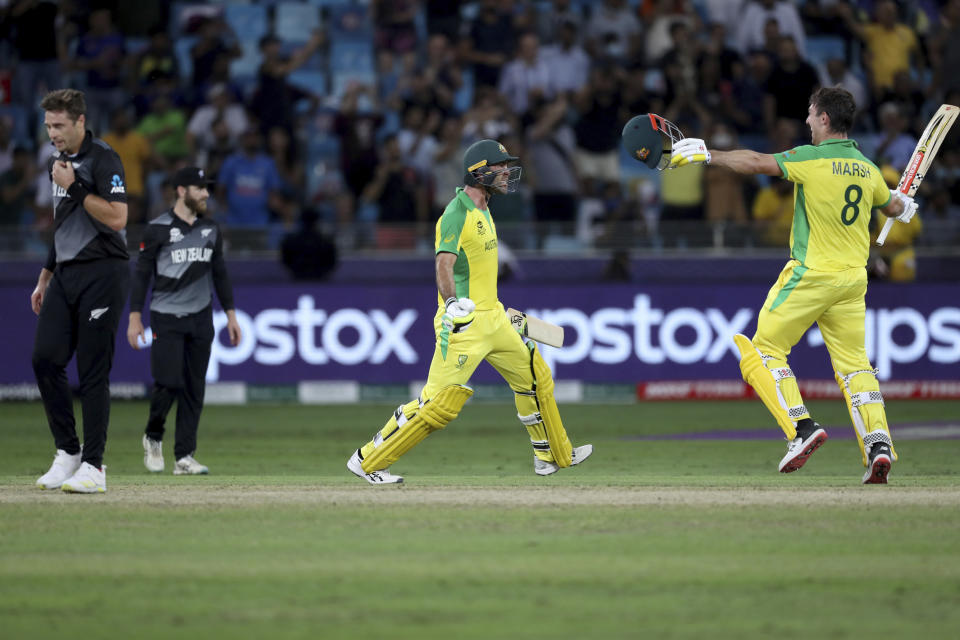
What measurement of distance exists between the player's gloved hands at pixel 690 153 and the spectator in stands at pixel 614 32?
12.5 metres

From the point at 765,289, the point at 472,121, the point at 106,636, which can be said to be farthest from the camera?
the point at 472,121

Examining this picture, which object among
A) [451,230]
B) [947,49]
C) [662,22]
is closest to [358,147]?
[662,22]

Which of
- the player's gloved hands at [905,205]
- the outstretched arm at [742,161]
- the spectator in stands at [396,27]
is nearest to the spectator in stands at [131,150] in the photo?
the spectator in stands at [396,27]

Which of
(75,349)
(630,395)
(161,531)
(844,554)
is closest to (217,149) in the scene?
(630,395)

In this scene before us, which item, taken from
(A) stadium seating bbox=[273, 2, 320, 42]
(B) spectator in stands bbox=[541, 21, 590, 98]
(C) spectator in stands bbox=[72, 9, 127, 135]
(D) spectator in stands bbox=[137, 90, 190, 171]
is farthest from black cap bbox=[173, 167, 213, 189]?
(A) stadium seating bbox=[273, 2, 320, 42]

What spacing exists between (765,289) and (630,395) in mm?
2105

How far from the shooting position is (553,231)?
18125 millimetres

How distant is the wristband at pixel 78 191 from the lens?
8.30 meters

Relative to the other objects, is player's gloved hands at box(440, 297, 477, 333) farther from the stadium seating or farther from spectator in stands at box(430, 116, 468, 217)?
the stadium seating

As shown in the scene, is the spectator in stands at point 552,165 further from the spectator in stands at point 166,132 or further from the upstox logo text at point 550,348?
the spectator in stands at point 166,132

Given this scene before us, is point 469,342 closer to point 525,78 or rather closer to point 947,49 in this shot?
point 525,78

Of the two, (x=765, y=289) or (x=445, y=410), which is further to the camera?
(x=765, y=289)

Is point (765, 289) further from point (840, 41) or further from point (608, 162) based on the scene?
point (840, 41)

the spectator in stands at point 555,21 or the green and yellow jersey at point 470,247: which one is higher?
the spectator in stands at point 555,21
